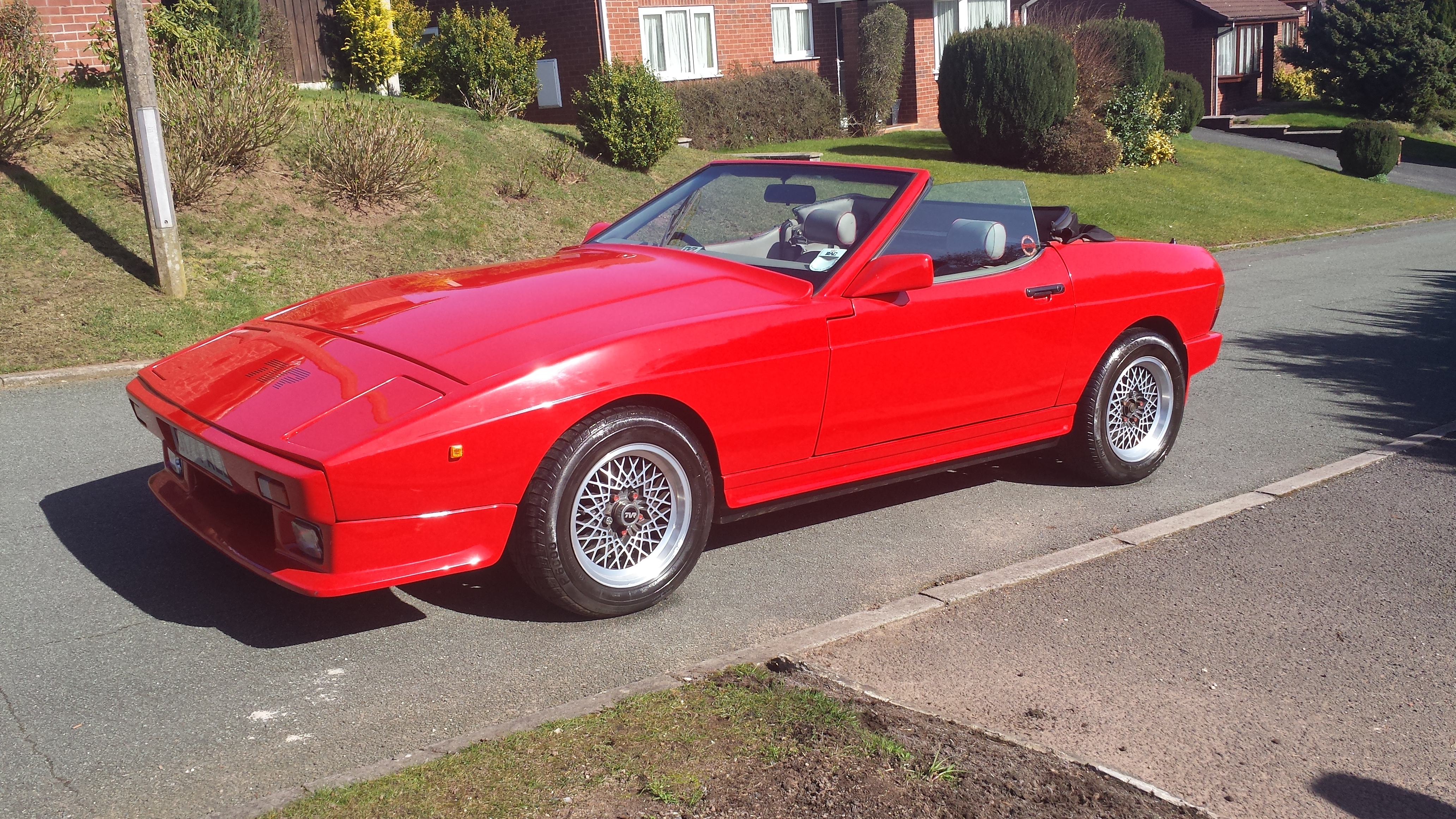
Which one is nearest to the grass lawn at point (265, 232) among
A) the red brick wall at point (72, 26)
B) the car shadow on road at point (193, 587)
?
the red brick wall at point (72, 26)

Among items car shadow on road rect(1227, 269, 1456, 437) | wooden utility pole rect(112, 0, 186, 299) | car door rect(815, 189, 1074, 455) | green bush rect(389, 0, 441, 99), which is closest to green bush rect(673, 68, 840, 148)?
green bush rect(389, 0, 441, 99)

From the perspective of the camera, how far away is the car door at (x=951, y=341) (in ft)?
16.0

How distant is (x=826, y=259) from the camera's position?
16.6 feet

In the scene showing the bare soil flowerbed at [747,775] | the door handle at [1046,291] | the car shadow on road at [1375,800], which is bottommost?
the car shadow on road at [1375,800]

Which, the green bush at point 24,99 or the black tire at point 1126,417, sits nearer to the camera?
the black tire at point 1126,417

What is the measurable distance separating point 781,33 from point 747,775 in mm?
26829

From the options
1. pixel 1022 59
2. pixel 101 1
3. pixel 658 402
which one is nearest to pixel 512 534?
pixel 658 402

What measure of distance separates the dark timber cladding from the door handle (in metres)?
16.4

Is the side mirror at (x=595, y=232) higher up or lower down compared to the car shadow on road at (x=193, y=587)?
higher up

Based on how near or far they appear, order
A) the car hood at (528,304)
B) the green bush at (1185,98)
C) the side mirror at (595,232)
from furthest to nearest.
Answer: the green bush at (1185,98) → the side mirror at (595,232) → the car hood at (528,304)

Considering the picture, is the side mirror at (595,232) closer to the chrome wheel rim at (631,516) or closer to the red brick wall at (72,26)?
the chrome wheel rim at (631,516)

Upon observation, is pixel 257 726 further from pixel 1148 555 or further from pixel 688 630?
pixel 1148 555

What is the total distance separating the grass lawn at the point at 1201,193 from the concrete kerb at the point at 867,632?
12.3 meters

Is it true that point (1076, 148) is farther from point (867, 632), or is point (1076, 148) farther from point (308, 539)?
point (308, 539)
